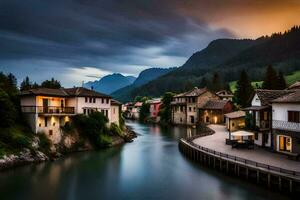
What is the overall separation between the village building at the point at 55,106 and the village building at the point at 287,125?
114 feet

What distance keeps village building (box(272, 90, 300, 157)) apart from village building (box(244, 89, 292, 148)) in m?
2.19

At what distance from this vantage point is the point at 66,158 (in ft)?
170

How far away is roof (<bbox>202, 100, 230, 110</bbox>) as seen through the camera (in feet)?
356

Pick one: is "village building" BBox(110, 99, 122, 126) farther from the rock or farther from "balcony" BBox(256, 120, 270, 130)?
"balcony" BBox(256, 120, 270, 130)

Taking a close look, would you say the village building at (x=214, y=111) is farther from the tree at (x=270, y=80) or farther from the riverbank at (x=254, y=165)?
the riverbank at (x=254, y=165)

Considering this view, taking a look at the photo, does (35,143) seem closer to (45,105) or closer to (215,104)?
(45,105)

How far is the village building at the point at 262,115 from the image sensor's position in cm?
4791

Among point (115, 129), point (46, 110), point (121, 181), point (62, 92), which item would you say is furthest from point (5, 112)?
point (115, 129)

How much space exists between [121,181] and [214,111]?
7704cm

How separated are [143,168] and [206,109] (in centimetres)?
7166

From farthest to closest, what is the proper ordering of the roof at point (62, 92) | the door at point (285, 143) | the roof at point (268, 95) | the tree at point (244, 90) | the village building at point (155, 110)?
the village building at point (155, 110)
the tree at point (244, 90)
the roof at point (62, 92)
the roof at point (268, 95)
the door at point (285, 143)

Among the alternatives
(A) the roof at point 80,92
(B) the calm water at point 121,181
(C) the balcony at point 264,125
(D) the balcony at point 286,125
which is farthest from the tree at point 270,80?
(D) the balcony at point 286,125

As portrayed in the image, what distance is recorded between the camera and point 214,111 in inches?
4414

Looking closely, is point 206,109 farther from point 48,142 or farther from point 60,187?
point 60,187
